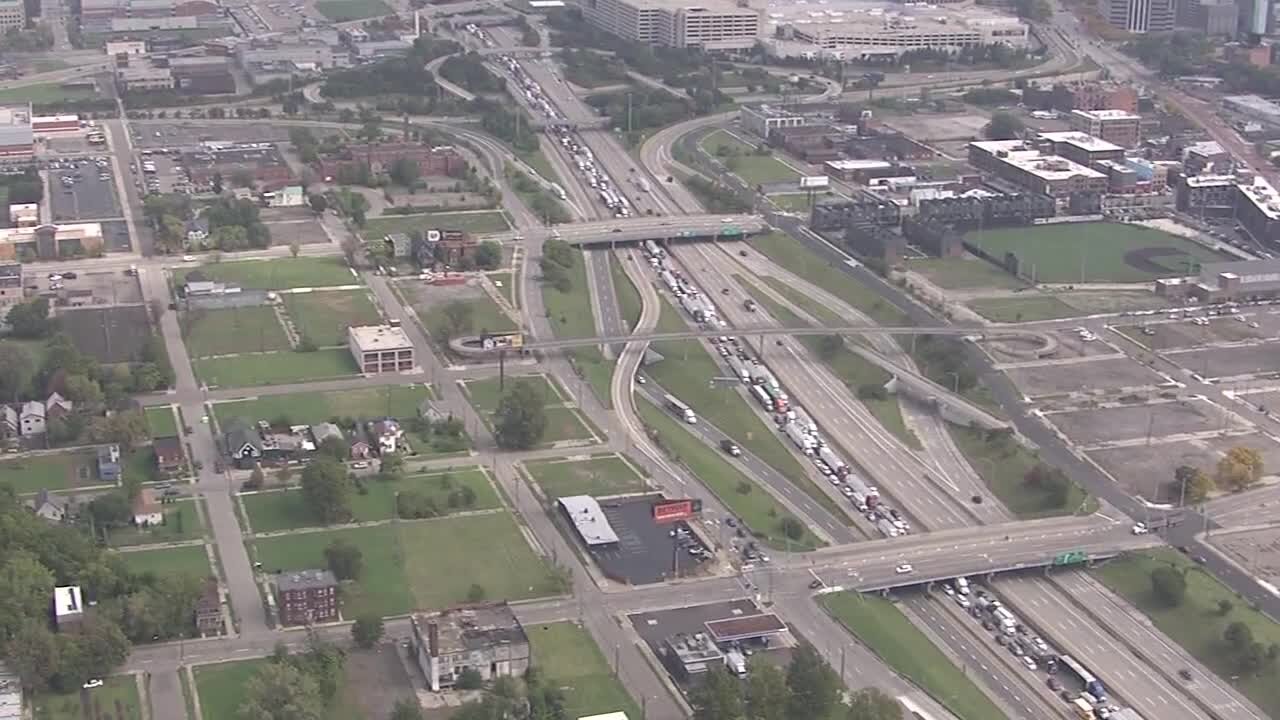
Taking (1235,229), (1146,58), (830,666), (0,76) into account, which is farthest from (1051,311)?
(0,76)

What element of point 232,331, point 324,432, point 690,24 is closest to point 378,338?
point 232,331

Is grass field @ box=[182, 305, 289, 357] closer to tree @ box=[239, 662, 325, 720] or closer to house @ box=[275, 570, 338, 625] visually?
house @ box=[275, 570, 338, 625]

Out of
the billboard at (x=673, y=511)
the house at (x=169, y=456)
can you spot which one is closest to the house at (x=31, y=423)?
the house at (x=169, y=456)

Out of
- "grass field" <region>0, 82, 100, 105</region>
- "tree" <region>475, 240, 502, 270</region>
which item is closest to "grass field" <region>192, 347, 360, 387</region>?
"tree" <region>475, 240, 502, 270</region>

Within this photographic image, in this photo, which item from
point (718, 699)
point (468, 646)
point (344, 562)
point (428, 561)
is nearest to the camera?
point (718, 699)

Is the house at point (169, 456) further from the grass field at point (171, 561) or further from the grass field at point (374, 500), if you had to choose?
the grass field at point (171, 561)

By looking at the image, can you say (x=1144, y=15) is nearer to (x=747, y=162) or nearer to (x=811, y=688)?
(x=747, y=162)
